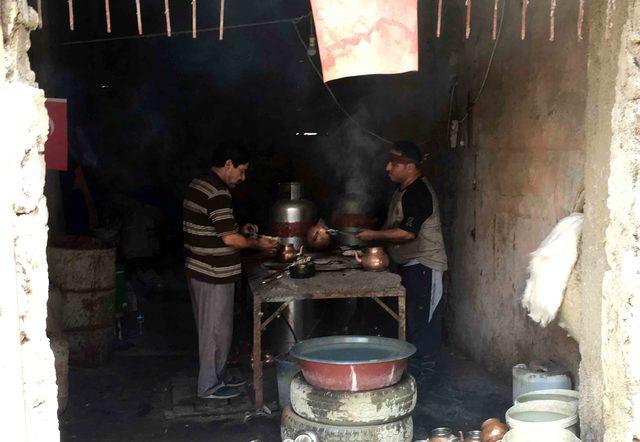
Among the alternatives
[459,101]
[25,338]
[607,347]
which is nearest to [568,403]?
[607,347]

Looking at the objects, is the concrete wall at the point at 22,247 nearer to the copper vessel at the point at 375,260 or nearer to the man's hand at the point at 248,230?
Answer: the copper vessel at the point at 375,260

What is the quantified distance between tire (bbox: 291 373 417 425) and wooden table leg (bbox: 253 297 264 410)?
1358 millimetres

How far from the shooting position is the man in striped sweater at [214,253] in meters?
6.24

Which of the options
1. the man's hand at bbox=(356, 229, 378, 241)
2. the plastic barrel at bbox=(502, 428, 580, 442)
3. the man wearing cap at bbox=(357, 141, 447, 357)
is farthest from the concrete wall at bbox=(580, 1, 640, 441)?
the man's hand at bbox=(356, 229, 378, 241)

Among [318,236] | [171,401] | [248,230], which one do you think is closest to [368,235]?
[318,236]

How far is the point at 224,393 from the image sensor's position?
6.55 m

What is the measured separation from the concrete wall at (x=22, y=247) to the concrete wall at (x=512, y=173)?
3864 mm

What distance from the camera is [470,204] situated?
7.91 m

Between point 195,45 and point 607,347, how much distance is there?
8.14 m

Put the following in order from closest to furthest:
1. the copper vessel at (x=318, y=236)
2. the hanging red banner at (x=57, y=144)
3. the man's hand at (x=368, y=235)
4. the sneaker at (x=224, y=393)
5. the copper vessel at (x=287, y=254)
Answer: the hanging red banner at (x=57, y=144) < the sneaker at (x=224, y=393) < the man's hand at (x=368, y=235) < the copper vessel at (x=287, y=254) < the copper vessel at (x=318, y=236)

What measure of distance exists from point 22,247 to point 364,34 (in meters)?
1.78

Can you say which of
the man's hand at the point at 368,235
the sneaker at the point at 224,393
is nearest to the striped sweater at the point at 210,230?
the sneaker at the point at 224,393

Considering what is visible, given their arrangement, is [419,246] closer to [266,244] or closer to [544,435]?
[266,244]

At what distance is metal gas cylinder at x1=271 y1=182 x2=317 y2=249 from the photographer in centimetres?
764
